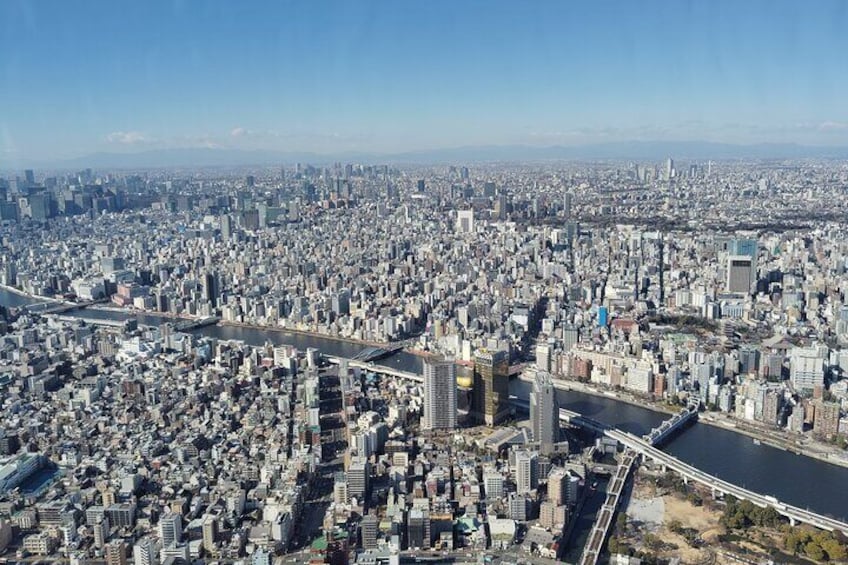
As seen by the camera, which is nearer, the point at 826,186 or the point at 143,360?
the point at 143,360

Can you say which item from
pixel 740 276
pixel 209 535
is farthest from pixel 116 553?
pixel 740 276

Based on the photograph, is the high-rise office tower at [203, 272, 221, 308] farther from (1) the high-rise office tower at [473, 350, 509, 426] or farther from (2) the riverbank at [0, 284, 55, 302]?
(1) the high-rise office tower at [473, 350, 509, 426]

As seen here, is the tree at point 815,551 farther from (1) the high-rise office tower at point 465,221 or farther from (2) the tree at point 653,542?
(1) the high-rise office tower at point 465,221

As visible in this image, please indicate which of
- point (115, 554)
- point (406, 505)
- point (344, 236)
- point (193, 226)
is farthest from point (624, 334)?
point (193, 226)

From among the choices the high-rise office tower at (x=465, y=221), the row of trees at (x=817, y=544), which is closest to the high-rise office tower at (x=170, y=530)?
the row of trees at (x=817, y=544)

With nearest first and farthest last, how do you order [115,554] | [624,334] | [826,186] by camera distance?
[115,554] → [624,334] → [826,186]

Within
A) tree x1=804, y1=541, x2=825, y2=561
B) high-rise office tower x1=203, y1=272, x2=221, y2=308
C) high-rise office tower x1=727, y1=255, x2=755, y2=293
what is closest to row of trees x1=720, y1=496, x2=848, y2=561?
tree x1=804, y1=541, x2=825, y2=561

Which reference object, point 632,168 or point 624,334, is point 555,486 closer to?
point 624,334
